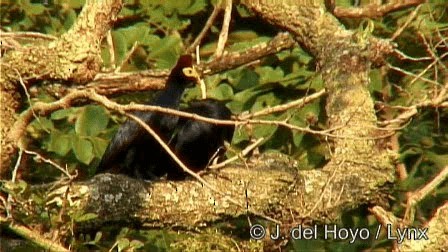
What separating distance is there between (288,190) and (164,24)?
208 cm

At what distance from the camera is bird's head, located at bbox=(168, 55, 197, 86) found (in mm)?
5434

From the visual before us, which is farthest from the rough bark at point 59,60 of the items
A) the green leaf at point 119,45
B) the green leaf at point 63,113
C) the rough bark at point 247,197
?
the green leaf at point 63,113

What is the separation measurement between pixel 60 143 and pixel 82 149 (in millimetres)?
124

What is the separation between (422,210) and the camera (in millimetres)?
5832

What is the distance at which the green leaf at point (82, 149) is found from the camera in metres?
5.44

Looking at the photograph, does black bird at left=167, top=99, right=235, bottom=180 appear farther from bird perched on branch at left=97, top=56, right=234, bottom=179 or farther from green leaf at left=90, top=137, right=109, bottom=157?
green leaf at left=90, top=137, right=109, bottom=157

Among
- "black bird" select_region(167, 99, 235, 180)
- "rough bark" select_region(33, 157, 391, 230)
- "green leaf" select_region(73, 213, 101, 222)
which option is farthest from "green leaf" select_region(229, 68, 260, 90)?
"green leaf" select_region(73, 213, 101, 222)

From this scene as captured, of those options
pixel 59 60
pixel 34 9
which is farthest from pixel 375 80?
pixel 59 60

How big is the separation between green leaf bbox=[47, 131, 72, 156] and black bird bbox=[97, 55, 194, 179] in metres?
0.26

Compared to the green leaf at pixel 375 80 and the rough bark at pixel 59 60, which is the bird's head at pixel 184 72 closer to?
the green leaf at pixel 375 80

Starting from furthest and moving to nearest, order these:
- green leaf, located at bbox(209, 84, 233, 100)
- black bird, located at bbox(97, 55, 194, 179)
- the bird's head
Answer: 1. green leaf, located at bbox(209, 84, 233, 100)
2. the bird's head
3. black bird, located at bbox(97, 55, 194, 179)

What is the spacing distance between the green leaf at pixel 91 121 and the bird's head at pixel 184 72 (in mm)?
367

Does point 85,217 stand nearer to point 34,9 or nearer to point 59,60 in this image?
point 59,60

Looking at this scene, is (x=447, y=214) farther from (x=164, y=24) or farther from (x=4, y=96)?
(x=164, y=24)
